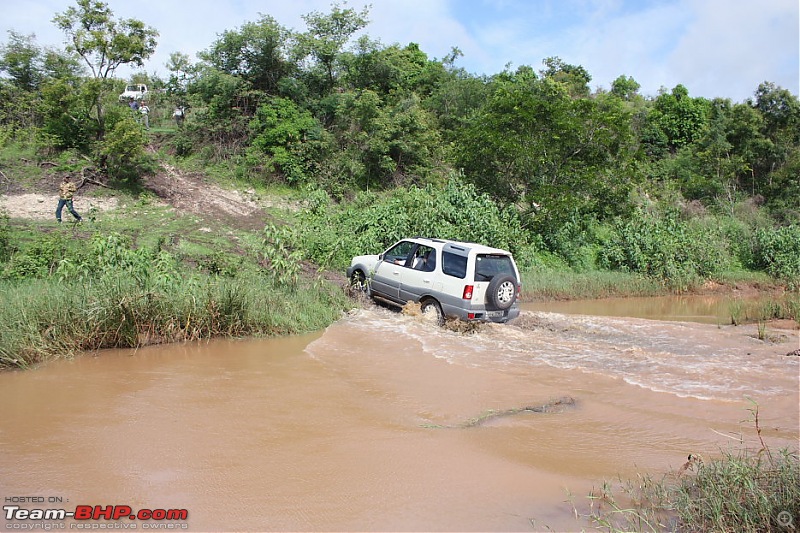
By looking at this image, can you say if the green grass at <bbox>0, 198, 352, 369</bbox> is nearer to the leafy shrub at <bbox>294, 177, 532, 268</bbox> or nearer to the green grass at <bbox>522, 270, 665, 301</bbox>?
the leafy shrub at <bbox>294, 177, 532, 268</bbox>

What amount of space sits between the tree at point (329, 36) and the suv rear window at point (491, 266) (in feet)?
59.2

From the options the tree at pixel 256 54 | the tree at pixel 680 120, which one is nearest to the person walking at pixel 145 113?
the tree at pixel 256 54

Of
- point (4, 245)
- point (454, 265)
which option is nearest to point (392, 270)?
point (454, 265)

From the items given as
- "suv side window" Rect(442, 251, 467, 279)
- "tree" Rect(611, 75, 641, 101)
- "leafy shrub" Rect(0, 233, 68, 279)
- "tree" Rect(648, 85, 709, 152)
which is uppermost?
"tree" Rect(611, 75, 641, 101)

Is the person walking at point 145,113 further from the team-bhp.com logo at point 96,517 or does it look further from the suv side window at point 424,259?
the team-bhp.com logo at point 96,517

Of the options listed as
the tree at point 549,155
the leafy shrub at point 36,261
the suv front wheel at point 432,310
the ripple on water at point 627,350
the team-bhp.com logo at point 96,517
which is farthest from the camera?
the tree at point 549,155

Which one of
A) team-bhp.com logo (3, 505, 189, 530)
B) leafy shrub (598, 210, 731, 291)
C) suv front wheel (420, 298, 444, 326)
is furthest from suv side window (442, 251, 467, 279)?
leafy shrub (598, 210, 731, 291)

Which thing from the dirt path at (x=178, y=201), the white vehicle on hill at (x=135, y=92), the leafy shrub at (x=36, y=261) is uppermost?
the white vehicle on hill at (x=135, y=92)

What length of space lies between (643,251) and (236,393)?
57.6 feet

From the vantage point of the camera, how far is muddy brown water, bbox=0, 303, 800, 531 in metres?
5.02

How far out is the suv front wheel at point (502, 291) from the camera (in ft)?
39.1

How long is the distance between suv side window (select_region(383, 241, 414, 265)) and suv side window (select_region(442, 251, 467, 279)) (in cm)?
118

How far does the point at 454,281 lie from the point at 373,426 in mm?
5773

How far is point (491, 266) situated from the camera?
1231 centimetres
